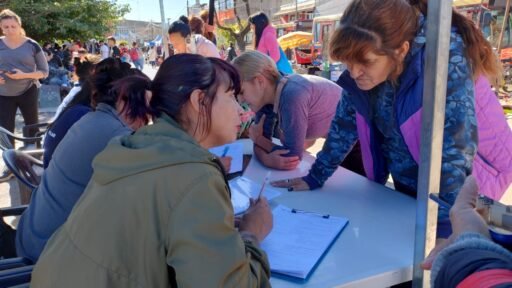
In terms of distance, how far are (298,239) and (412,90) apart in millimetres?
539

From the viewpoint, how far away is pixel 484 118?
4.51ft

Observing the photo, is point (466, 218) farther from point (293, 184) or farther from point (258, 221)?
point (293, 184)

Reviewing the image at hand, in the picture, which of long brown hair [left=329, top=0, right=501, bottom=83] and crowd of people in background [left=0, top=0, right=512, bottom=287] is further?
A: long brown hair [left=329, top=0, right=501, bottom=83]

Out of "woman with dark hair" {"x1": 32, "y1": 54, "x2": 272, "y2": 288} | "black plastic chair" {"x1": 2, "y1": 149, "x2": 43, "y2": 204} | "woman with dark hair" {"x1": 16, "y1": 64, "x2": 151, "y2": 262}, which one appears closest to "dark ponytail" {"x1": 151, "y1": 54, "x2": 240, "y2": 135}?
"woman with dark hair" {"x1": 32, "y1": 54, "x2": 272, "y2": 288}

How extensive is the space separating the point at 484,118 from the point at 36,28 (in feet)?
44.2

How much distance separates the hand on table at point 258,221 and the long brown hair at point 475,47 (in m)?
0.72

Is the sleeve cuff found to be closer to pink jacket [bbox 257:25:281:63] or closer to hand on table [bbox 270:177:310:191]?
hand on table [bbox 270:177:310:191]

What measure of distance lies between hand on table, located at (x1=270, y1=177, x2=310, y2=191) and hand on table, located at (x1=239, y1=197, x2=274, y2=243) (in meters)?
0.47

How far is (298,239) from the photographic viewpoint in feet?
4.06

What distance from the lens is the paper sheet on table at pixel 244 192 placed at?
1502mm

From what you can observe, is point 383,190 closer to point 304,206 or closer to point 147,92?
point 304,206

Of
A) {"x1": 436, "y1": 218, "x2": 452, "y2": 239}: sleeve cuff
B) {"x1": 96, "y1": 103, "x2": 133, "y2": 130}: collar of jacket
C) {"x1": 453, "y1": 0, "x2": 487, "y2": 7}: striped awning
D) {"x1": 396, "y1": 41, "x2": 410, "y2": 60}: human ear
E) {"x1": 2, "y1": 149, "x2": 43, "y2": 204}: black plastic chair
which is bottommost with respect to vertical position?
{"x1": 2, "y1": 149, "x2": 43, "y2": 204}: black plastic chair

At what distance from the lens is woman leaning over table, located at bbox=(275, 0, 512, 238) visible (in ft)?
3.80

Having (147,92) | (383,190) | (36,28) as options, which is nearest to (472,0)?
(383,190)
